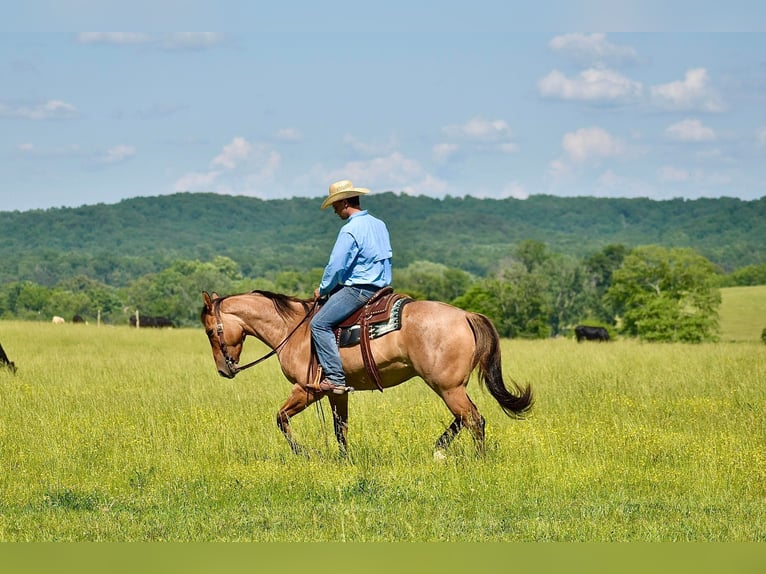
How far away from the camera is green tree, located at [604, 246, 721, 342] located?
70.9 m

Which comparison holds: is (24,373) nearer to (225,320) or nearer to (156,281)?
(225,320)

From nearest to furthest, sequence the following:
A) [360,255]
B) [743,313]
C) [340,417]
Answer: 1. [360,255]
2. [340,417]
3. [743,313]

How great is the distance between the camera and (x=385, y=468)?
9.47 m

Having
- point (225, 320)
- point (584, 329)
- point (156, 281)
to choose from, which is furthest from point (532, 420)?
point (156, 281)

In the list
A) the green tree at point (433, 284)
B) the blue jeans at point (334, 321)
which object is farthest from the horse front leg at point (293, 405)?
the green tree at point (433, 284)

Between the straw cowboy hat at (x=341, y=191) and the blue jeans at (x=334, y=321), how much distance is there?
933mm

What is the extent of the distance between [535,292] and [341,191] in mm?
81508

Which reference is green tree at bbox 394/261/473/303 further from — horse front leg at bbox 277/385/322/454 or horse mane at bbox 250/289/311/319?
horse front leg at bbox 277/385/322/454

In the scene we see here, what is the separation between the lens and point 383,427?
11414mm

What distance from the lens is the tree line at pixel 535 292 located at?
2987 inches

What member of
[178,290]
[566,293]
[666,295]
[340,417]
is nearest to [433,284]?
[566,293]

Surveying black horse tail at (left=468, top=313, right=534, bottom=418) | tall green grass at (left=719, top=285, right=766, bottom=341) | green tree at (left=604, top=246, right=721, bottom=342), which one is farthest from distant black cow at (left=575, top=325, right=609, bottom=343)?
tall green grass at (left=719, top=285, right=766, bottom=341)

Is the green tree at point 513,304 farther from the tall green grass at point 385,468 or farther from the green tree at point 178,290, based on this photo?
the tall green grass at point 385,468

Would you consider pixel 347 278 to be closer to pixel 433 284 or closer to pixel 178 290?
pixel 433 284
